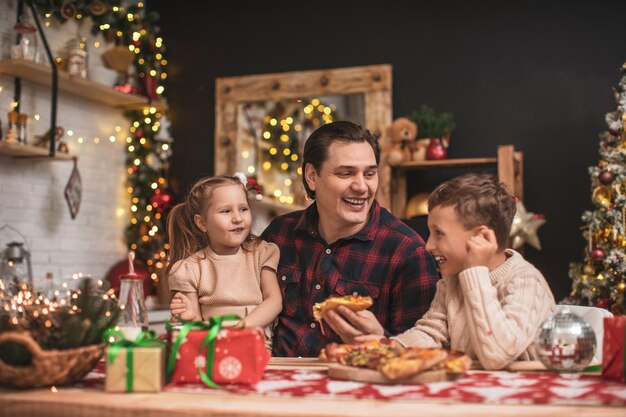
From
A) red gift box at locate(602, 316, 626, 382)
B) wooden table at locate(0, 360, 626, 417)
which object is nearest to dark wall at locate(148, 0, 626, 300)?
red gift box at locate(602, 316, 626, 382)

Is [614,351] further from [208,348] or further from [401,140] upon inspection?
[401,140]

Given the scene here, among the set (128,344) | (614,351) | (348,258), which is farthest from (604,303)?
(128,344)

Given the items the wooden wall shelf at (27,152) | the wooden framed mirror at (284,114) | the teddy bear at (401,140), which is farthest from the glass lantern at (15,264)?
the teddy bear at (401,140)

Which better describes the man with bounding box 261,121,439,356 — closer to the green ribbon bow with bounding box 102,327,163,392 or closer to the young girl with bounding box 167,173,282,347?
the young girl with bounding box 167,173,282,347

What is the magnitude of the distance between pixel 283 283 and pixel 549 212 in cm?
352

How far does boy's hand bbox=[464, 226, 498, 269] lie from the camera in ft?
6.37

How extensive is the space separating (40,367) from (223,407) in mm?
396

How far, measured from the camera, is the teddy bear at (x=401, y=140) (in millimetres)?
5664

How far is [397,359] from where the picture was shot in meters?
1.57

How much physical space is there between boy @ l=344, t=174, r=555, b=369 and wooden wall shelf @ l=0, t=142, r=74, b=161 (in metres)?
3.42

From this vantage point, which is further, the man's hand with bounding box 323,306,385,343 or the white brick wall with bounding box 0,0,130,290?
the white brick wall with bounding box 0,0,130,290

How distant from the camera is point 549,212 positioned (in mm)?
5719

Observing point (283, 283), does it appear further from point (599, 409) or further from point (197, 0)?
point (197, 0)

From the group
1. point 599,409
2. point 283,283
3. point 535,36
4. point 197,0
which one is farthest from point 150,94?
point 599,409
